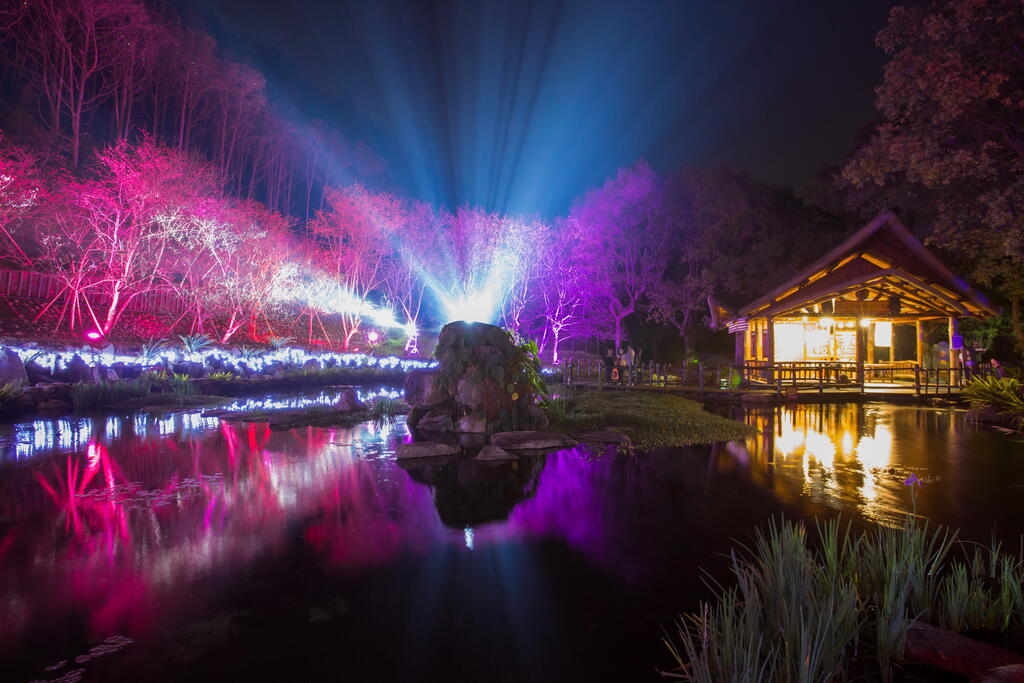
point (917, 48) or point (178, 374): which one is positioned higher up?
point (917, 48)

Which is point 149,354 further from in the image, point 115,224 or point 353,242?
point 353,242

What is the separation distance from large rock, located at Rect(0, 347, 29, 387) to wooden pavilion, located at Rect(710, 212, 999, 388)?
77.2 feet

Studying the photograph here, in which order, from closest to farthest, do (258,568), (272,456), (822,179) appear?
(258,568) < (272,456) < (822,179)

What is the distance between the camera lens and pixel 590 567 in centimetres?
499

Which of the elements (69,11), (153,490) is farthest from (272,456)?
(69,11)

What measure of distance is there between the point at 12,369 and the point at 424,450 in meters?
14.1

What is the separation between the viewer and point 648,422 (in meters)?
12.3

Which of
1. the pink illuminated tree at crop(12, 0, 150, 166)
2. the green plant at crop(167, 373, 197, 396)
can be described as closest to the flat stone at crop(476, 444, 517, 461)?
the green plant at crop(167, 373, 197, 396)

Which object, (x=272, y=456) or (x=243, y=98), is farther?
(x=243, y=98)

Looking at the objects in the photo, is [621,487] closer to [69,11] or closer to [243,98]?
[69,11]

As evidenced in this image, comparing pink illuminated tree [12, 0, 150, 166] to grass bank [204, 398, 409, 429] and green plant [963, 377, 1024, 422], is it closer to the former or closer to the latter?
grass bank [204, 398, 409, 429]

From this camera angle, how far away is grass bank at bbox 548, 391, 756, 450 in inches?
439

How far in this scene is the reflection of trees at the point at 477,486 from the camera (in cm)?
652

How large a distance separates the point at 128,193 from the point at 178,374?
11.3 m
